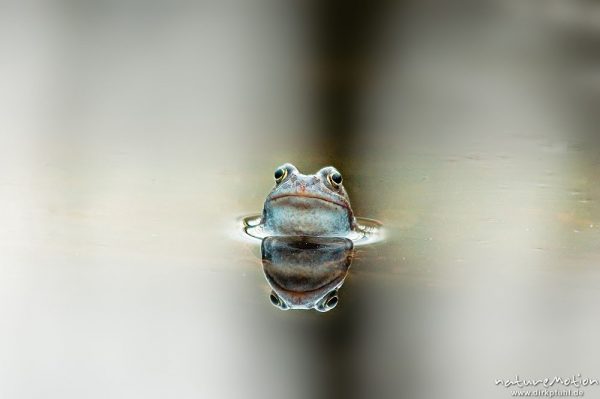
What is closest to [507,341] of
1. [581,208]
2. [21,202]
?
[581,208]

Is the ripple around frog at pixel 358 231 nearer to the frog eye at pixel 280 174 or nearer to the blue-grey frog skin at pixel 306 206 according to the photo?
the blue-grey frog skin at pixel 306 206

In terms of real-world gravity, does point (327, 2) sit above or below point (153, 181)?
above

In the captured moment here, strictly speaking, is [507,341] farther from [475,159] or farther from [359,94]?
[359,94]

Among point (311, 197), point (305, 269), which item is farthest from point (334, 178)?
point (305, 269)

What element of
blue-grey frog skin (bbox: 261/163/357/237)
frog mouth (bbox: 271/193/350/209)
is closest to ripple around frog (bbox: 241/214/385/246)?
blue-grey frog skin (bbox: 261/163/357/237)

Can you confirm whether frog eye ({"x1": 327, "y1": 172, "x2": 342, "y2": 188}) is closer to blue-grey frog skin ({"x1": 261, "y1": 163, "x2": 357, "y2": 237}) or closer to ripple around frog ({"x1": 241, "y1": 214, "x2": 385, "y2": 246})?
blue-grey frog skin ({"x1": 261, "y1": 163, "x2": 357, "y2": 237})

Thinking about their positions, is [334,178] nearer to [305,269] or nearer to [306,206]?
A: [306,206]
